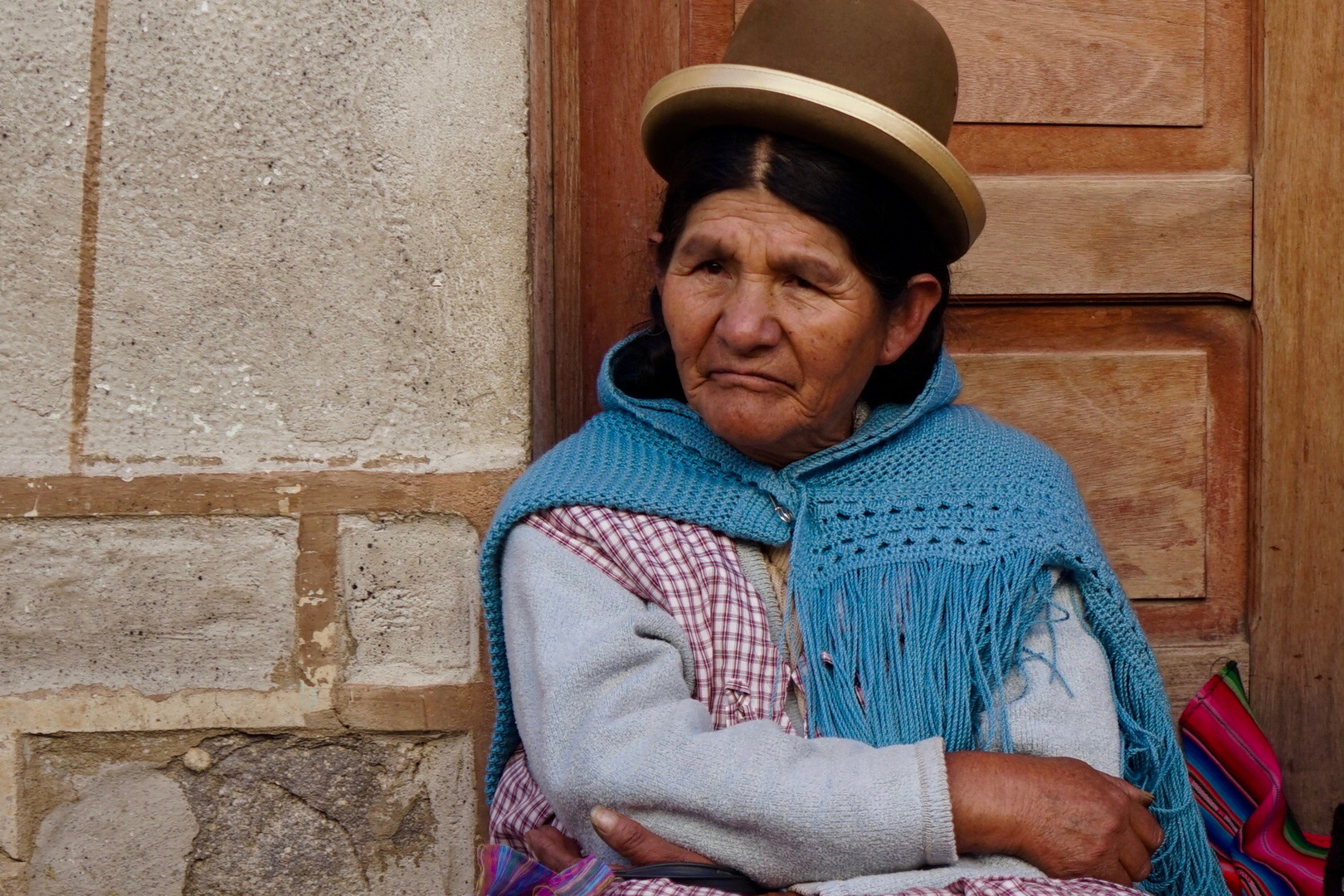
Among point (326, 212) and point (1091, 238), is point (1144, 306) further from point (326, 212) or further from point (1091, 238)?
point (326, 212)

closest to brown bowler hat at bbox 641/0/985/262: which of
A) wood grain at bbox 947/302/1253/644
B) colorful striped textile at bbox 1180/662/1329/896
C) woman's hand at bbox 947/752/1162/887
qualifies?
wood grain at bbox 947/302/1253/644

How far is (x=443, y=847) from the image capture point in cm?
A: 189

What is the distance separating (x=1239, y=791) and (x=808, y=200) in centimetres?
127

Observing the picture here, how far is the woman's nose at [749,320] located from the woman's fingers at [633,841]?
58cm

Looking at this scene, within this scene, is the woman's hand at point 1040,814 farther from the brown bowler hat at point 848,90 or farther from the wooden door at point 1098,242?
the wooden door at point 1098,242

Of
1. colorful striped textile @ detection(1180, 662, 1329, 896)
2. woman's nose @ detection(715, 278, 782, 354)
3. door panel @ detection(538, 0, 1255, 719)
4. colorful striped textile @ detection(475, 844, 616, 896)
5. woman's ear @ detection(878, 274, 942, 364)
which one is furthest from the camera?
door panel @ detection(538, 0, 1255, 719)

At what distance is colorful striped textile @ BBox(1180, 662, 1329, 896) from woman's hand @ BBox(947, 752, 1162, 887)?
2.38 ft

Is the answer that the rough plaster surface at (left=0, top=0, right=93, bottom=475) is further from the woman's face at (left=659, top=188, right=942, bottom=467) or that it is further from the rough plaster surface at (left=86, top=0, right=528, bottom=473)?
the woman's face at (left=659, top=188, right=942, bottom=467)

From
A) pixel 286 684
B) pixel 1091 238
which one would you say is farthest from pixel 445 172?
pixel 1091 238

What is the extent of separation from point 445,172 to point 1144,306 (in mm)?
1236

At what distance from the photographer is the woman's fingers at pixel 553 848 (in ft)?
4.91

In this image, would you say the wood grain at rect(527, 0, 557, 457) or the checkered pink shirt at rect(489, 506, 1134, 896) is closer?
the checkered pink shirt at rect(489, 506, 1134, 896)

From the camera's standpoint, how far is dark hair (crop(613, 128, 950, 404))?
1572 mm

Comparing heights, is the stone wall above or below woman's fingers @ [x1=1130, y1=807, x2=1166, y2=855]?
above
